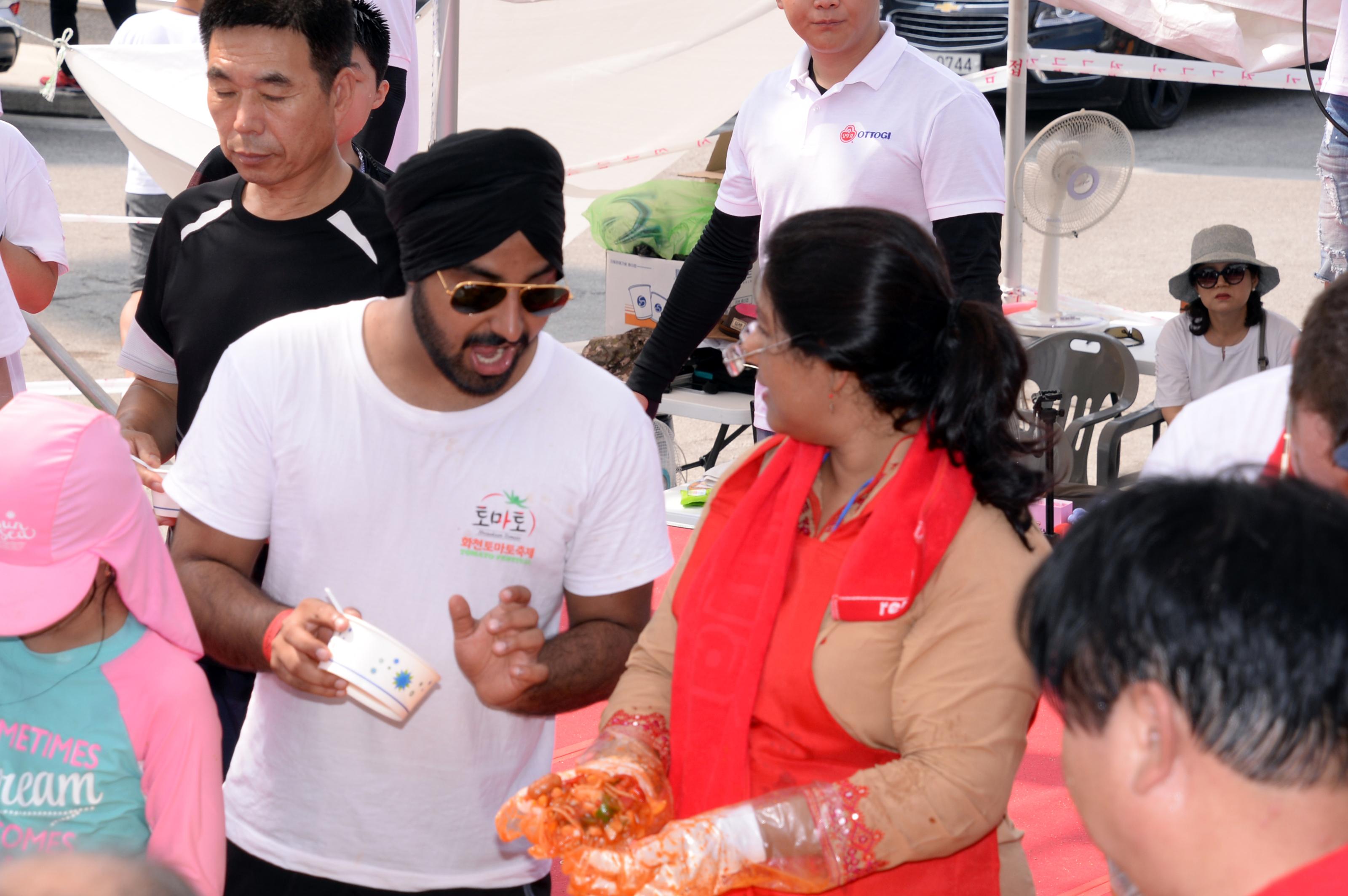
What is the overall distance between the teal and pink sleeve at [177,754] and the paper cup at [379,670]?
23 centimetres

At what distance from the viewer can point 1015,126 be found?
23.8ft

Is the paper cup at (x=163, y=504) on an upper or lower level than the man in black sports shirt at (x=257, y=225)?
lower

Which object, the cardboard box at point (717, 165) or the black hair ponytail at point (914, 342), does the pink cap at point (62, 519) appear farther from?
the cardboard box at point (717, 165)

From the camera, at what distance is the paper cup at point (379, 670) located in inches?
76.0

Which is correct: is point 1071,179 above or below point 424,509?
above

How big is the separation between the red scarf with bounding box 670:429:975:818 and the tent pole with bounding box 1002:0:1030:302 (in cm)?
496

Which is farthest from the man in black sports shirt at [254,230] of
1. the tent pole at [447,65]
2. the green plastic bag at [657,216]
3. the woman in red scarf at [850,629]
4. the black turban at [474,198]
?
the green plastic bag at [657,216]

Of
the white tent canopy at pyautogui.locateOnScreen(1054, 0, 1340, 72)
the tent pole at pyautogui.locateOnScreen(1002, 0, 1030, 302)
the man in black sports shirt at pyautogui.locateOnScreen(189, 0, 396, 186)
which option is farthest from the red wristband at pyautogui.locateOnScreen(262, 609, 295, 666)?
the tent pole at pyautogui.locateOnScreen(1002, 0, 1030, 302)

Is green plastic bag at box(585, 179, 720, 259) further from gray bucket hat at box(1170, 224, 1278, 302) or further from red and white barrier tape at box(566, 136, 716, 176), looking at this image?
gray bucket hat at box(1170, 224, 1278, 302)

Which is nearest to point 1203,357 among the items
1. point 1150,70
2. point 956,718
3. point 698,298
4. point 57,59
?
point 1150,70

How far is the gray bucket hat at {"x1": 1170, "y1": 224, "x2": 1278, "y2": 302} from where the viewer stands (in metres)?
5.69

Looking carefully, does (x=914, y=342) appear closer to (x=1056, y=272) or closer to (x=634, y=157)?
(x=634, y=157)

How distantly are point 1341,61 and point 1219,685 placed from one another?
3.78 m

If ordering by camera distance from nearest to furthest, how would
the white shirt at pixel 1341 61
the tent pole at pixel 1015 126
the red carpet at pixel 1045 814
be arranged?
the red carpet at pixel 1045 814 < the white shirt at pixel 1341 61 < the tent pole at pixel 1015 126
